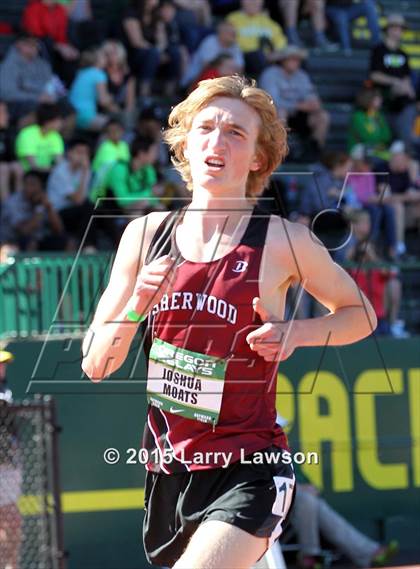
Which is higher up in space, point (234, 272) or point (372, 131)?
point (234, 272)

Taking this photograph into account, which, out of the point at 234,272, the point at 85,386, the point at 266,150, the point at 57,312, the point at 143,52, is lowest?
the point at 85,386

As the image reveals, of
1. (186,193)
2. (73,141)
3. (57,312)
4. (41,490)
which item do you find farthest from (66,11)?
(41,490)

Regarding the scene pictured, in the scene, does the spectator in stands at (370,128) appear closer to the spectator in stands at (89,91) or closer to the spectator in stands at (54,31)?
the spectator in stands at (89,91)

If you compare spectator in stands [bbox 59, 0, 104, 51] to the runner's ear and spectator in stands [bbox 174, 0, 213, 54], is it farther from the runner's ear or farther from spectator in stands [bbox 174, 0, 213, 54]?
the runner's ear

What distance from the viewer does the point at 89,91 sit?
12.0m

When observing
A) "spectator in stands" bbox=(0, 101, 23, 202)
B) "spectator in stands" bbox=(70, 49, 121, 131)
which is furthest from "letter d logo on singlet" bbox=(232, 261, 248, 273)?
"spectator in stands" bbox=(70, 49, 121, 131)

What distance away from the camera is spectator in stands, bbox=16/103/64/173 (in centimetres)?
1105

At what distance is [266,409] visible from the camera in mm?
3924

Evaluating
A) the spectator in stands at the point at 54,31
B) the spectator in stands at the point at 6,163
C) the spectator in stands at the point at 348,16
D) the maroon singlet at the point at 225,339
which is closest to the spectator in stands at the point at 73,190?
the spectator in stands at the point at 6,163

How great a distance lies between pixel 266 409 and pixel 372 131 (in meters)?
10.1

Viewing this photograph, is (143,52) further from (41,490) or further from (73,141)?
(41,490)

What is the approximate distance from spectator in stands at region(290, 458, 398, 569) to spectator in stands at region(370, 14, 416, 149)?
632 centimetres

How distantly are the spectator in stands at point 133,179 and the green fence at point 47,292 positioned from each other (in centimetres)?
184

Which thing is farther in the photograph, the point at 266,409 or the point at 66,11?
the point at 66,11
